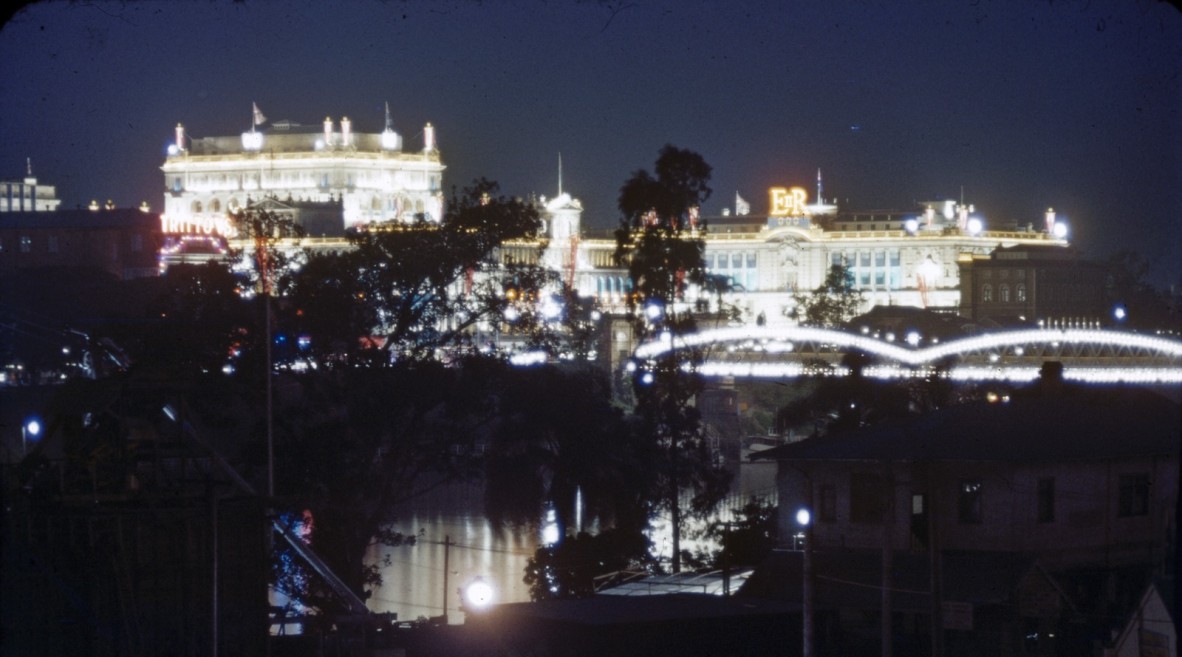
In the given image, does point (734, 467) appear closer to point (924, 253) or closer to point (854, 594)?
point (854, 594)

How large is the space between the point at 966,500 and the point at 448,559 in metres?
10.5

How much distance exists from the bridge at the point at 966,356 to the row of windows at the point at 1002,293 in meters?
23.4

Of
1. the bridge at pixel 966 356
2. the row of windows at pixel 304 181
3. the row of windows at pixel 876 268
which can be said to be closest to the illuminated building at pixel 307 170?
the row of windows at pixel 304 181

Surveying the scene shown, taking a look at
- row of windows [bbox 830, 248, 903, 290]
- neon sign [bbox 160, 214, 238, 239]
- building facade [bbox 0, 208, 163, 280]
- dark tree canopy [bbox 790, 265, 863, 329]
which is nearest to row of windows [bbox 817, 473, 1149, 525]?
building facade [bbox 0, 208, 163, 280]

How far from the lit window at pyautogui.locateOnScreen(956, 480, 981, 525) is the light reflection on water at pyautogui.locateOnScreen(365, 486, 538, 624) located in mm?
6464

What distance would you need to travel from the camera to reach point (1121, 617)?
2266 centimetres

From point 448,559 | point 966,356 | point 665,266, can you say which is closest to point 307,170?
point 966,356

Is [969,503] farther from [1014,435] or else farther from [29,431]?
[29,431]

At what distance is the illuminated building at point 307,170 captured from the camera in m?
133

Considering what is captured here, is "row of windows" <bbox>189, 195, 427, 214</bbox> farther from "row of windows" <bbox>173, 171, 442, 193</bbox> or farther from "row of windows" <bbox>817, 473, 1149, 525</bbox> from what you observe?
"row of windows" <bbox>817, 473, 1149, 525</bbox>

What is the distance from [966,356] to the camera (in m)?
70.3

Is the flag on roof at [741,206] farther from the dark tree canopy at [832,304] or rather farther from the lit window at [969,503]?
the lit window at [969,503]

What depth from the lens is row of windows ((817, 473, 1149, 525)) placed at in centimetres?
2408

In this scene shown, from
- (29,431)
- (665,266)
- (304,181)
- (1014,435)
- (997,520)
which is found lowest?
(997,520)
